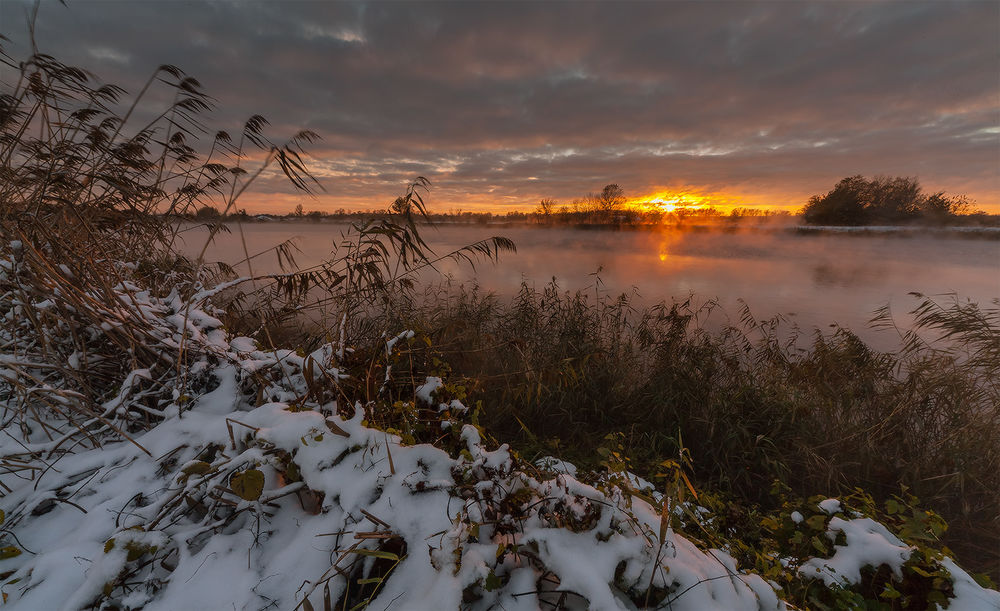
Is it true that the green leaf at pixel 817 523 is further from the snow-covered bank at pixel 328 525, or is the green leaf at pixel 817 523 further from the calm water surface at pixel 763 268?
the calm water surface at pixel 763 268

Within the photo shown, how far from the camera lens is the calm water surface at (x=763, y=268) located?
10109mm

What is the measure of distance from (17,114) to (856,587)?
714cm

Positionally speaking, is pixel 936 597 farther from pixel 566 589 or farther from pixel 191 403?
pixel 191 403

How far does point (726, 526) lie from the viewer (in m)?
2.56

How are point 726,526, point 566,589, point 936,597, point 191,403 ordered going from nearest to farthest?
point 566,589 → point 936,597 → point 191,403 → point 726,526

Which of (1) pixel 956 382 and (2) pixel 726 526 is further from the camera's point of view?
(1) pixel 956 382

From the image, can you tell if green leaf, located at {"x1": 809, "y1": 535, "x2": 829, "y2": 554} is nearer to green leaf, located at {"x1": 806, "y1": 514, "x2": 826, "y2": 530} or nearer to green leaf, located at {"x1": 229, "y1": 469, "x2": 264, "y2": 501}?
green leaf, located at {"x1": 806, "y1": 514, "x2": 826, "y2": 530}

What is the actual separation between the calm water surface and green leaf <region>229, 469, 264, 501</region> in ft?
8.11

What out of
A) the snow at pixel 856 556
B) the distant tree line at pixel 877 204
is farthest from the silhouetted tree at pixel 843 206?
the snow at pixel 856 556

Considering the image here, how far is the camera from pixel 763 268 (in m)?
18.1

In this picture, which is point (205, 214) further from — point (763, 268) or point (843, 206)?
point (843, 206)

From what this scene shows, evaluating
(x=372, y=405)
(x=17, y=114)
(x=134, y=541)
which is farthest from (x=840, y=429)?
(x=17, y=114)

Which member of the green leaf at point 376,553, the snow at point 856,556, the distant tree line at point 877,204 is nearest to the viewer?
the green leaf at point 376,553

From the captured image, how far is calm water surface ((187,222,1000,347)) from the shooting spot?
10.1 metres
